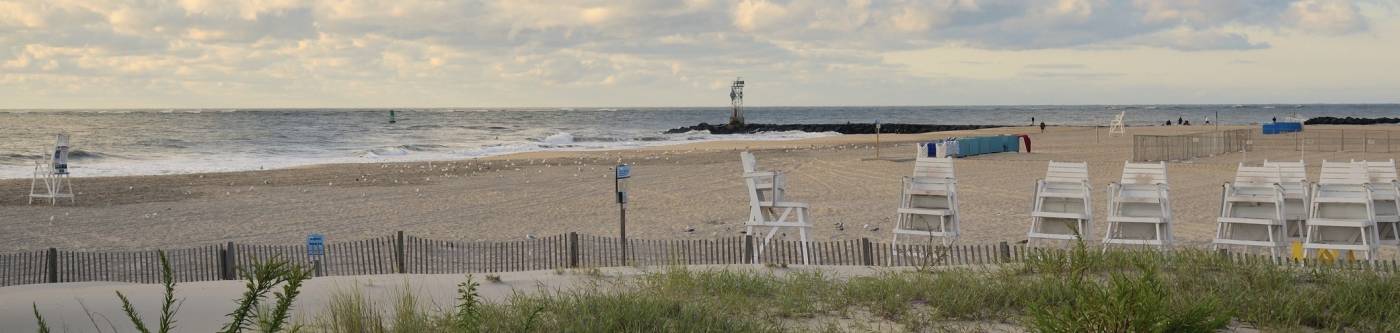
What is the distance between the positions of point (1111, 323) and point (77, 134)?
72531 millimetres

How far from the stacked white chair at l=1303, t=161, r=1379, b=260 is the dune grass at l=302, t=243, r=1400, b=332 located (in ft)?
10.2

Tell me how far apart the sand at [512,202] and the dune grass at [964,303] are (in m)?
7.06

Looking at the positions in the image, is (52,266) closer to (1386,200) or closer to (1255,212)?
(1255,212)

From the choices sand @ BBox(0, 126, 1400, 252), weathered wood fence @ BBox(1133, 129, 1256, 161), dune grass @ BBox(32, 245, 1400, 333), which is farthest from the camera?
weathered wood fence @ BBox(1133, 129, 1256, 161)

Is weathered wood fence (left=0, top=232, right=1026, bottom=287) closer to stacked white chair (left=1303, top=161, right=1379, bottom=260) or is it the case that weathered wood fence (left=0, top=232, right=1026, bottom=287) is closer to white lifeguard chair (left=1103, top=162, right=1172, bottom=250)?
white lifeguard chair (left=1103, top=162, right=1172, bottom=250)

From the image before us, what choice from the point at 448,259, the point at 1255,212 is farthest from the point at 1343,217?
the point at 448,259

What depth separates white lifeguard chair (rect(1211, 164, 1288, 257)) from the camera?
33.3 feet

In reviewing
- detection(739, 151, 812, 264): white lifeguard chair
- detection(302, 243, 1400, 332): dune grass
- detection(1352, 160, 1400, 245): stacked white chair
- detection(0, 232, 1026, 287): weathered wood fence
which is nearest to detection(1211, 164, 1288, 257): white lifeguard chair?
detection(1352, 160, 1400, 245): stacked white chair

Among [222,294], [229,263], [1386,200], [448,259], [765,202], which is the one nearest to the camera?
[222,294]

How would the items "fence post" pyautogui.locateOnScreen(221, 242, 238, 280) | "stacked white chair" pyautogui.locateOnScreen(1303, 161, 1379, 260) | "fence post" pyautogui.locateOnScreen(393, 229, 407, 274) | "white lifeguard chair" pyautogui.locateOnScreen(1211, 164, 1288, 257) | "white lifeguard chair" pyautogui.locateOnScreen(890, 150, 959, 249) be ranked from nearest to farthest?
"stacked white chair" pyautogui.locateOnScreen(1303, 161, 1379, 260) → "white lifeguard chair" pyautogui.locateOnScreen(1211, 164, 1288, 257) → "fence post" pyautogui.locateOnScreen(221, 242, 238, 280) → "fence post" pyautogui.locateOnScreen(393, 229, 407, 274) → "white lifeguard chair" pyautogui.locateOnScreen(890, 150, 959, 249)

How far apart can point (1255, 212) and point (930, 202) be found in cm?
303

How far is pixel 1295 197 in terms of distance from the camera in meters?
10.6

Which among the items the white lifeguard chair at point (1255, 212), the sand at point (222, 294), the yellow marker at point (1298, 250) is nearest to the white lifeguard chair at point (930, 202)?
the white lifeguard chair at point (1255, 212)

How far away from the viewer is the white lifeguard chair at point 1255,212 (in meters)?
10.1
